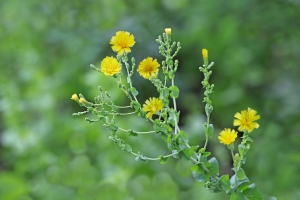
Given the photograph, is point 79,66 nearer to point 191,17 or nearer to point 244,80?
point 191,17

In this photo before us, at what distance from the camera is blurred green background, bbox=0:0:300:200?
181 centimetres

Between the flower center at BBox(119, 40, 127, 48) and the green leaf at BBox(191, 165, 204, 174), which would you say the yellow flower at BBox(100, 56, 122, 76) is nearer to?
the flower center at BBox(119, 40, 127, 48)

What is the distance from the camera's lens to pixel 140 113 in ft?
2.09

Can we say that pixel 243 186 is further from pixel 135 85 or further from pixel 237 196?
pixel 135 85

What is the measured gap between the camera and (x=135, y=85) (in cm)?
222

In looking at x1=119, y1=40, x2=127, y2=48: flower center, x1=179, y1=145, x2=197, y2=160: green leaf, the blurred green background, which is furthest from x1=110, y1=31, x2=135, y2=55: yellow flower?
the blurred green background

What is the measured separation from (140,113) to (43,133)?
166 cm

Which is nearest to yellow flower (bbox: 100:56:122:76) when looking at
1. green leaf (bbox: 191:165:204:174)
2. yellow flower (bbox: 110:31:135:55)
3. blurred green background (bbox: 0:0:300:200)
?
yellow flower (bbox: 110:31:135:55)

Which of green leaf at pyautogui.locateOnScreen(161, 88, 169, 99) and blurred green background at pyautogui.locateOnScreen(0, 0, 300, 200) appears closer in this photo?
green leaf at pyautogui.locateOnScreen(161, 88, 169, 99)

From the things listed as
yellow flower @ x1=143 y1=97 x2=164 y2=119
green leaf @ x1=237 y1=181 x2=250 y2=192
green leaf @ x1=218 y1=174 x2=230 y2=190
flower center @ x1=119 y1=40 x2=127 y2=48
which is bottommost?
green leaf @ x1=218 y1=174 x2=230 y2=190

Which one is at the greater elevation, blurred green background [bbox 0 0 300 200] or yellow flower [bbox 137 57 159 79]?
blurred green background [bbox 0 0 300 200]

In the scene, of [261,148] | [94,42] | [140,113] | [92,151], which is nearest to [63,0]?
[94,42]

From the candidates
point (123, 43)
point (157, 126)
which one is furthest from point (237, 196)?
point (123, 43)

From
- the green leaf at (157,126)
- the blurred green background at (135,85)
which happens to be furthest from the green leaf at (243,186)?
the blurred green background at (135,85)
